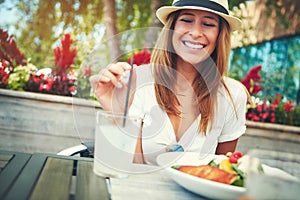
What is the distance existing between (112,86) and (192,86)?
2.10 ft

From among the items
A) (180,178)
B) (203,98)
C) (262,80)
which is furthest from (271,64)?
(180,178)

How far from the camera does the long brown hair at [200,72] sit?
187 centimetres

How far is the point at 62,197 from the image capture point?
877 millimetres

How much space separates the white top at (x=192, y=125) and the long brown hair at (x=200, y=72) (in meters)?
0.04

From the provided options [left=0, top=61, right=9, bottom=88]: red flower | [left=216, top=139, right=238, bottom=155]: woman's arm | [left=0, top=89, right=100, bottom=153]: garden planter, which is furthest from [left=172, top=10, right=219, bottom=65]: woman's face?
[left=0, top=61, right=9, bottom=88]: red flower

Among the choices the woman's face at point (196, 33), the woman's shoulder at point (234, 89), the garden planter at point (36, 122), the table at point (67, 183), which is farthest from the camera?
the garden planter at point (36, 122)

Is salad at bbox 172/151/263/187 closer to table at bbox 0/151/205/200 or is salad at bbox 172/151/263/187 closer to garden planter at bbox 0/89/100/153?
table at bbox 0/151/205/200

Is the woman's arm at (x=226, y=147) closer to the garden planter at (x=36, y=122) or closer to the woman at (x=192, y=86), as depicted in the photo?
the woman at (x=192, y=86)

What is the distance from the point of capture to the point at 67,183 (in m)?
0.99

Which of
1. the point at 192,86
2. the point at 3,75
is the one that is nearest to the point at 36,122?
the point at 3,75

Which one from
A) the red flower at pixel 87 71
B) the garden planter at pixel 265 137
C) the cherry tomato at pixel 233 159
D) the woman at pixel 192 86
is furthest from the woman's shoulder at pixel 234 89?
the garden planter at pixel 265 137

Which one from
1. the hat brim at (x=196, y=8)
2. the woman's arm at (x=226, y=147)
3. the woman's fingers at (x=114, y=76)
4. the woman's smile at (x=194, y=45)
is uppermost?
the hat brim at (x=196, y=8)

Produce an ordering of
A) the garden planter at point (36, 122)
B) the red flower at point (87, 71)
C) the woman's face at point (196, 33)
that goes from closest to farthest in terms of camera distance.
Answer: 1. the red flower at point (87, 71)
2. the woman's face at point (196, 33)
3. the garden planter at point (36, 122)

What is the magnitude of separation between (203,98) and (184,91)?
0.09m
